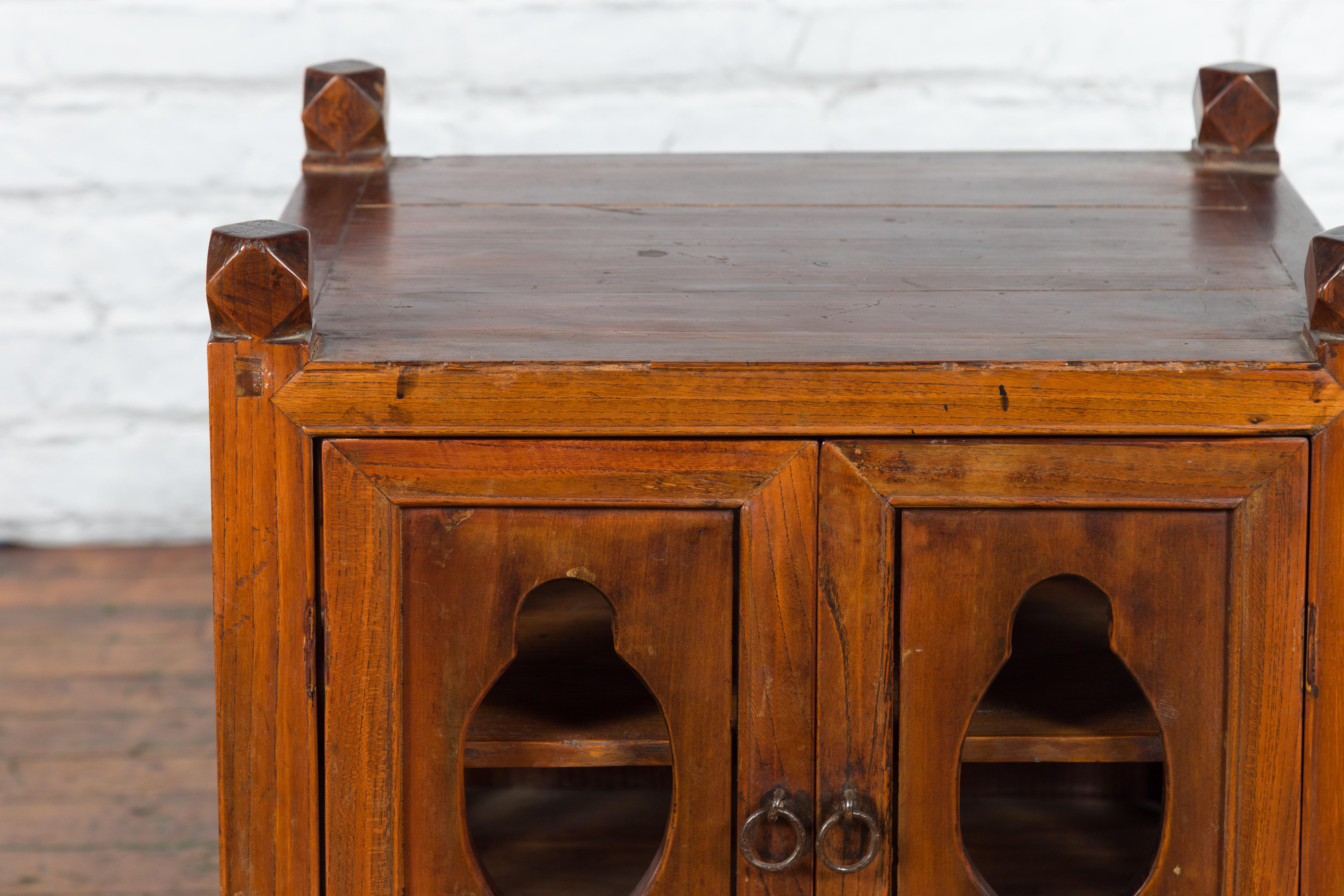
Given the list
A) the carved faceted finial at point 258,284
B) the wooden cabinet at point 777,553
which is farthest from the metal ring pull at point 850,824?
the carved faceted finial at point 258,284

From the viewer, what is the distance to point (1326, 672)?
2.97 feet

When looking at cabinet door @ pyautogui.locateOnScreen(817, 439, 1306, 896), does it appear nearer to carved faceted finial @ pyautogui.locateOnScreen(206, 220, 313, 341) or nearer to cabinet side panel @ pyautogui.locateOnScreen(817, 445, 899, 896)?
cabinet side panel @ pyautogui.locateOnScreen(817, 445, 899, 896)

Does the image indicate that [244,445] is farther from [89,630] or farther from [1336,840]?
[89,630]

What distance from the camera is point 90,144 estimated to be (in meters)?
2.02

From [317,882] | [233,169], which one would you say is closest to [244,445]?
[317,882]

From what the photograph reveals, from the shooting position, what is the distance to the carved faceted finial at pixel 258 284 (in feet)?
2.83

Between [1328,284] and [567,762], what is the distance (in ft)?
1.86

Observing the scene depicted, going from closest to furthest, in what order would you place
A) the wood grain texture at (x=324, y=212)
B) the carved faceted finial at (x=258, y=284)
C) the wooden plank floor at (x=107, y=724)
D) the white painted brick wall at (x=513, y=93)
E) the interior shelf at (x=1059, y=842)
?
1. the carved faceted finial at (x=258, y=284)
2. the wood grain texture at (x=324, y=212)
3. the interior shelf at (x=1059, y=842)
4. the wooden plank floor at (x=107, y=724)
5. the white painted brick wall at (x=513, y=93)

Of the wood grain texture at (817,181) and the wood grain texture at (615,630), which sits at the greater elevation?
the wood grain texture at (817,181)

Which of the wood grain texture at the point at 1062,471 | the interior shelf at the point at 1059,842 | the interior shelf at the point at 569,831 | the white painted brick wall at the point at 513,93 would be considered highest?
the white painted brick wall at the point at 513,93

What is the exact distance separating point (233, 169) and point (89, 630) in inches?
26.3

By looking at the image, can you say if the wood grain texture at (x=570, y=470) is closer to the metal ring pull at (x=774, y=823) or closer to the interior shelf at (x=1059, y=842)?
the metal ring pull at (x=774, y=823)

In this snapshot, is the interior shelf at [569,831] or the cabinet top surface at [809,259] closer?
the cabinet top surface at [809,259]

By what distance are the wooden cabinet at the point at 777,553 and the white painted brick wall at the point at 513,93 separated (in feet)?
3.51
